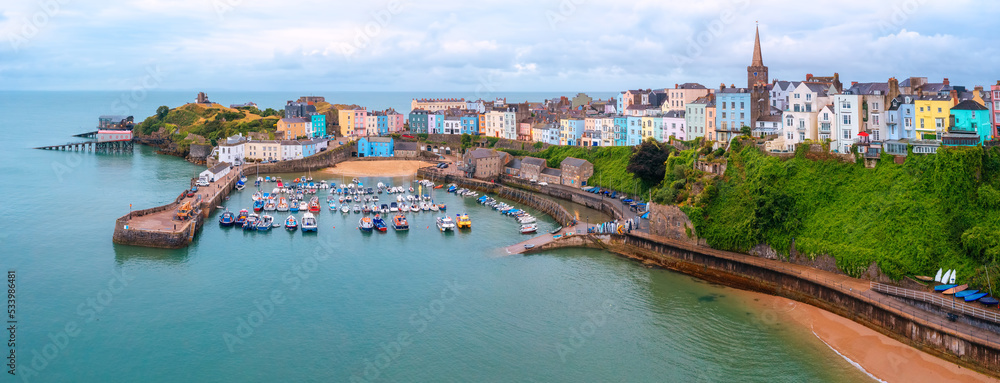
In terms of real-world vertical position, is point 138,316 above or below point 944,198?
below

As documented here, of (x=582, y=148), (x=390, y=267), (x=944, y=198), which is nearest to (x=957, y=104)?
(x=944, y=198)

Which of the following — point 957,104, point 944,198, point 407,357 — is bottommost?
point 407,357

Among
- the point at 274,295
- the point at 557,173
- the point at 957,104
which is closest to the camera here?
the point at 274,295

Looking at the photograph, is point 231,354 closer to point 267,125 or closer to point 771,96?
point 771,96

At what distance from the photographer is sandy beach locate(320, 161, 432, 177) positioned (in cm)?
7225

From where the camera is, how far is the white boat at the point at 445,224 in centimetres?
4593

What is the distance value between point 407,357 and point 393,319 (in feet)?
12.5

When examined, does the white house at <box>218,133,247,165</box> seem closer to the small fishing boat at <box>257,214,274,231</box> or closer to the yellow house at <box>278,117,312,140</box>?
the yellow house at <box>278,117,312,140</box>

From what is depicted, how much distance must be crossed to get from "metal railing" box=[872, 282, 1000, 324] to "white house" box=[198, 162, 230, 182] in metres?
51.7

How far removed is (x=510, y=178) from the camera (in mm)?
65375

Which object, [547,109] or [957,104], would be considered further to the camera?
[547,109]

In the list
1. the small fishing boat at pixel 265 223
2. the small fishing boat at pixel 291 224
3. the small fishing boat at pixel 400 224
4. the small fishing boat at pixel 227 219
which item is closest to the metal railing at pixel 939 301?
the small fishing boat at pixel 400 224

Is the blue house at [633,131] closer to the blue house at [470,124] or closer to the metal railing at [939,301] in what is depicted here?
the blue house at [470,124]

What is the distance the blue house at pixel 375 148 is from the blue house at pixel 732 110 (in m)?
40.7
